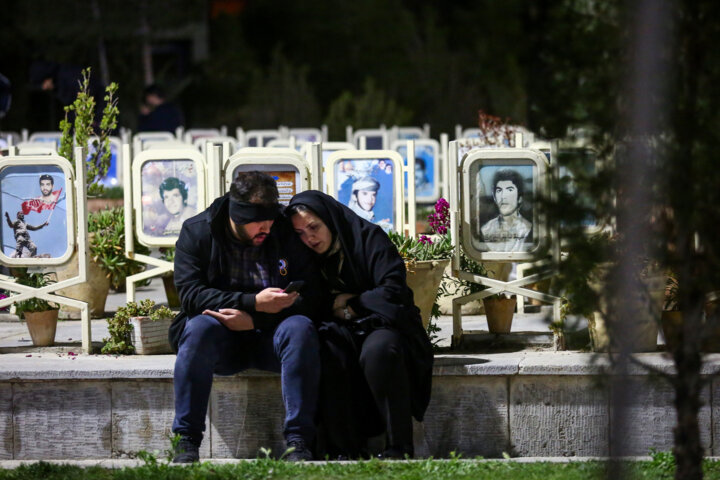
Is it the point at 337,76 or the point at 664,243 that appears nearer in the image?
the point at 664,243

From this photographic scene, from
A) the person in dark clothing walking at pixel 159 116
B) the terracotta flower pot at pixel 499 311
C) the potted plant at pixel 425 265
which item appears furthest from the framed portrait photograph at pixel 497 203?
the person in dark clothing walking at pixel 159 116

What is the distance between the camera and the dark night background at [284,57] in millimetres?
25609

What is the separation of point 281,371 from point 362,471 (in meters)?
0.76

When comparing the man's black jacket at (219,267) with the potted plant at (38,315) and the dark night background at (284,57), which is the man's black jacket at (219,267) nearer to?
the potted plant at (38,315)

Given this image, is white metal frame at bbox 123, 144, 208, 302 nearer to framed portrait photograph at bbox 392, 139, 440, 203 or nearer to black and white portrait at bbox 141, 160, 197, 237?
black and white portrait at bbox 141, 160, 197, 237

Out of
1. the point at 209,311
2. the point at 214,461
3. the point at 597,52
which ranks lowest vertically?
the point at 214,461

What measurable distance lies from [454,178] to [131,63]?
21951 mm

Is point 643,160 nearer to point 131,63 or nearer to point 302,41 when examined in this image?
point 131,63

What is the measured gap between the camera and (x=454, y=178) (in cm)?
653

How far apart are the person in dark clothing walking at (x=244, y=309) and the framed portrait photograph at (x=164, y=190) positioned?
139 cm

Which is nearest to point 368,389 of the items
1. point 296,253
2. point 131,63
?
point 296,253

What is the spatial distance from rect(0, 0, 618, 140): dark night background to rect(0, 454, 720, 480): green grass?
58.8ft

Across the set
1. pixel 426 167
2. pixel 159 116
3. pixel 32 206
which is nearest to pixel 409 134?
pixel 159 116

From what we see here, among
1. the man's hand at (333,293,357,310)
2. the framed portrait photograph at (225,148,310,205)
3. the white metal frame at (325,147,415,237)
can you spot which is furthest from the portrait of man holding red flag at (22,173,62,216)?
the man's hand at (333,293,357,310)
